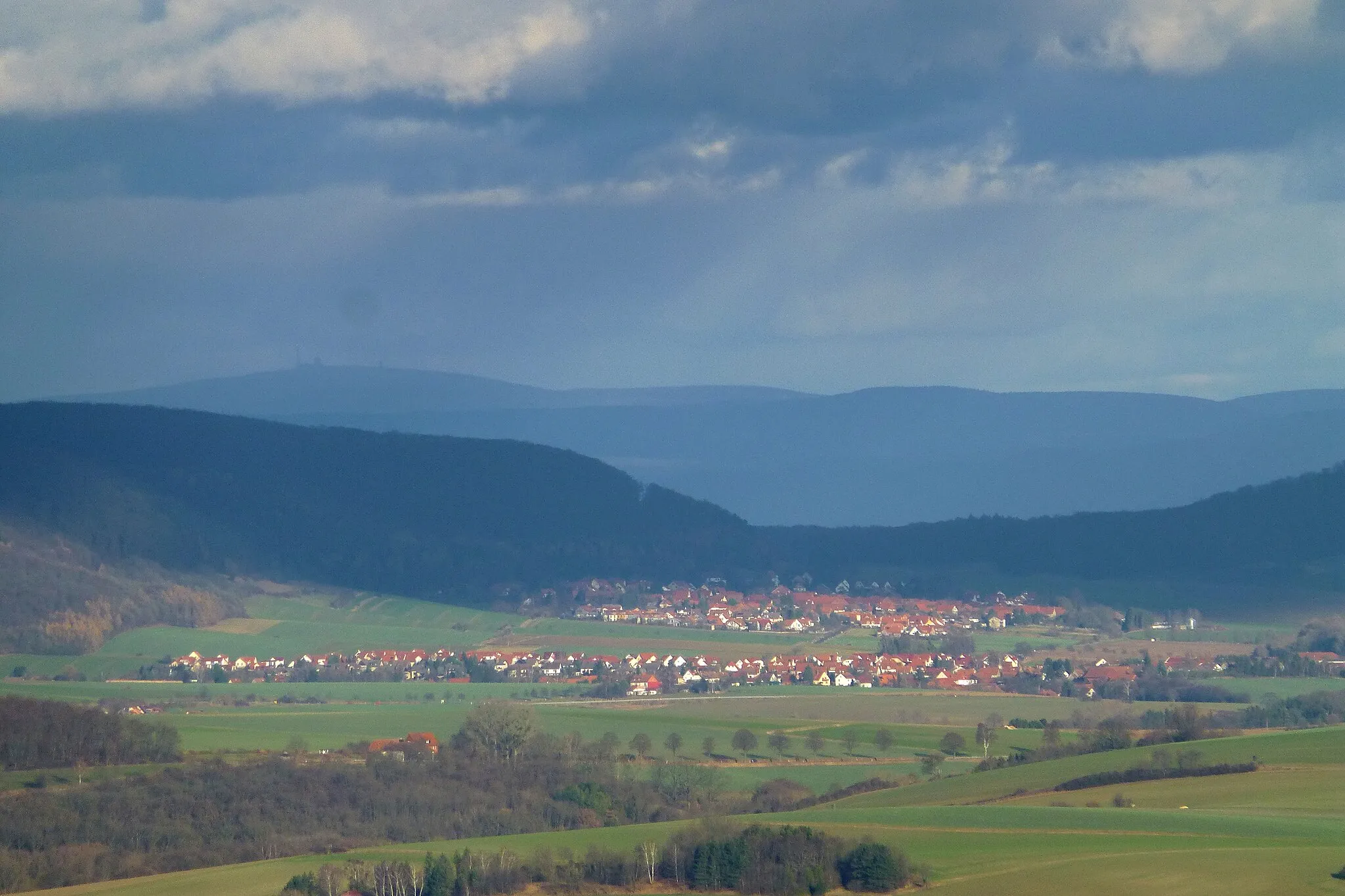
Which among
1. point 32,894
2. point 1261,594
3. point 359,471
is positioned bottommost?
point 32,894

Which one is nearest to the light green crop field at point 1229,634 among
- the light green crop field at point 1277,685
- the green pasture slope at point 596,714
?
the light green crop field at point 1277,685

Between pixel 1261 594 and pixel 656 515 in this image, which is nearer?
pixel 1261 594

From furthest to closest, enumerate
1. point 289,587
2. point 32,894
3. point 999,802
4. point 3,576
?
point 289,587 → point 3,576 → point 999,802 → point 32,894

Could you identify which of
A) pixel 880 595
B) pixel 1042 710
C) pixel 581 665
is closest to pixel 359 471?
pixel 880 595

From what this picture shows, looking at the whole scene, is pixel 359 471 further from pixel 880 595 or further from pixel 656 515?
pixel 880 595

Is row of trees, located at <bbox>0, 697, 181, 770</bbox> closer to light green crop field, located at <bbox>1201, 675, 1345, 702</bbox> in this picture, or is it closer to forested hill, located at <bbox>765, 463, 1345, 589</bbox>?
light green crop field, located at <bbox>1201, 675, 1345, 702</bbox>

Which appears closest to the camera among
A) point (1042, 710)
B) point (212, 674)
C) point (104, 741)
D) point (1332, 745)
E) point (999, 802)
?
point (999, 802)

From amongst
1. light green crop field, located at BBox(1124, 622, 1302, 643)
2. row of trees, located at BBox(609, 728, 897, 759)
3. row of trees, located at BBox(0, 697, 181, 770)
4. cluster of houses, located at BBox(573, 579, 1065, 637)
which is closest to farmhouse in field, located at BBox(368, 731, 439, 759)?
row of trees, located at BBox(609, 728, 897, 759)
